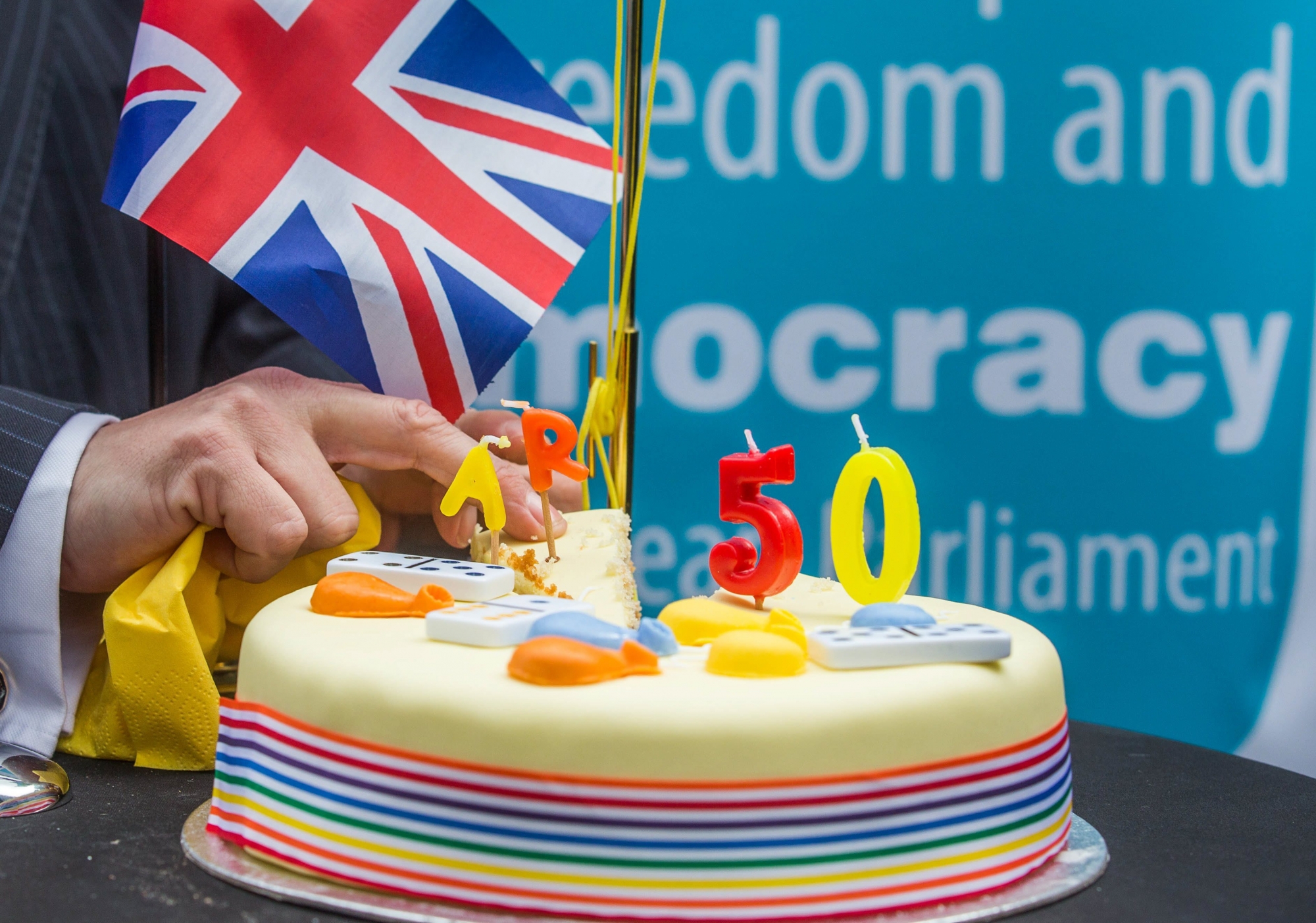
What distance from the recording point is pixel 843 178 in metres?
2.10

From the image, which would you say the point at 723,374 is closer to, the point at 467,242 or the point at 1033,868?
the point at 467,242

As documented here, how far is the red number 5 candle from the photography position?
4.37 feet

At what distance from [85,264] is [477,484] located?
94 centimetres

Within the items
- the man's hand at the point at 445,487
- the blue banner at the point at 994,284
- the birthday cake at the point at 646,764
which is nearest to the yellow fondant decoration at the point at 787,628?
the birthday cake at the point at 646,764

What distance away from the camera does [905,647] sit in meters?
1.01

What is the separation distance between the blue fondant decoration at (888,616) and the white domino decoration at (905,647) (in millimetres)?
55

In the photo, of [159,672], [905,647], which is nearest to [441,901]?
[905,647]

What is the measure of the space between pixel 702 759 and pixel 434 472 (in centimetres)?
69

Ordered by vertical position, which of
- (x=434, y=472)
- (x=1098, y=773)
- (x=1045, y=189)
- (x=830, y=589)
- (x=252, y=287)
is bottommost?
(x=1098, y=773)

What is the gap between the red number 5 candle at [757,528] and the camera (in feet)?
4.37

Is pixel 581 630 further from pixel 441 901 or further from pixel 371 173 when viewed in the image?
pixel 371 173

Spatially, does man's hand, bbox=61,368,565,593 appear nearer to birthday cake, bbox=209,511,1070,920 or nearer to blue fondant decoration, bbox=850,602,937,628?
birthday cake, bbox=209,511,1070,920

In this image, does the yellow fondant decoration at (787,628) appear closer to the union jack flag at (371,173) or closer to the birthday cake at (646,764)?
the birthday cake at (646,764)

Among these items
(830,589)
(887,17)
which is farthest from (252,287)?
(887,17)
